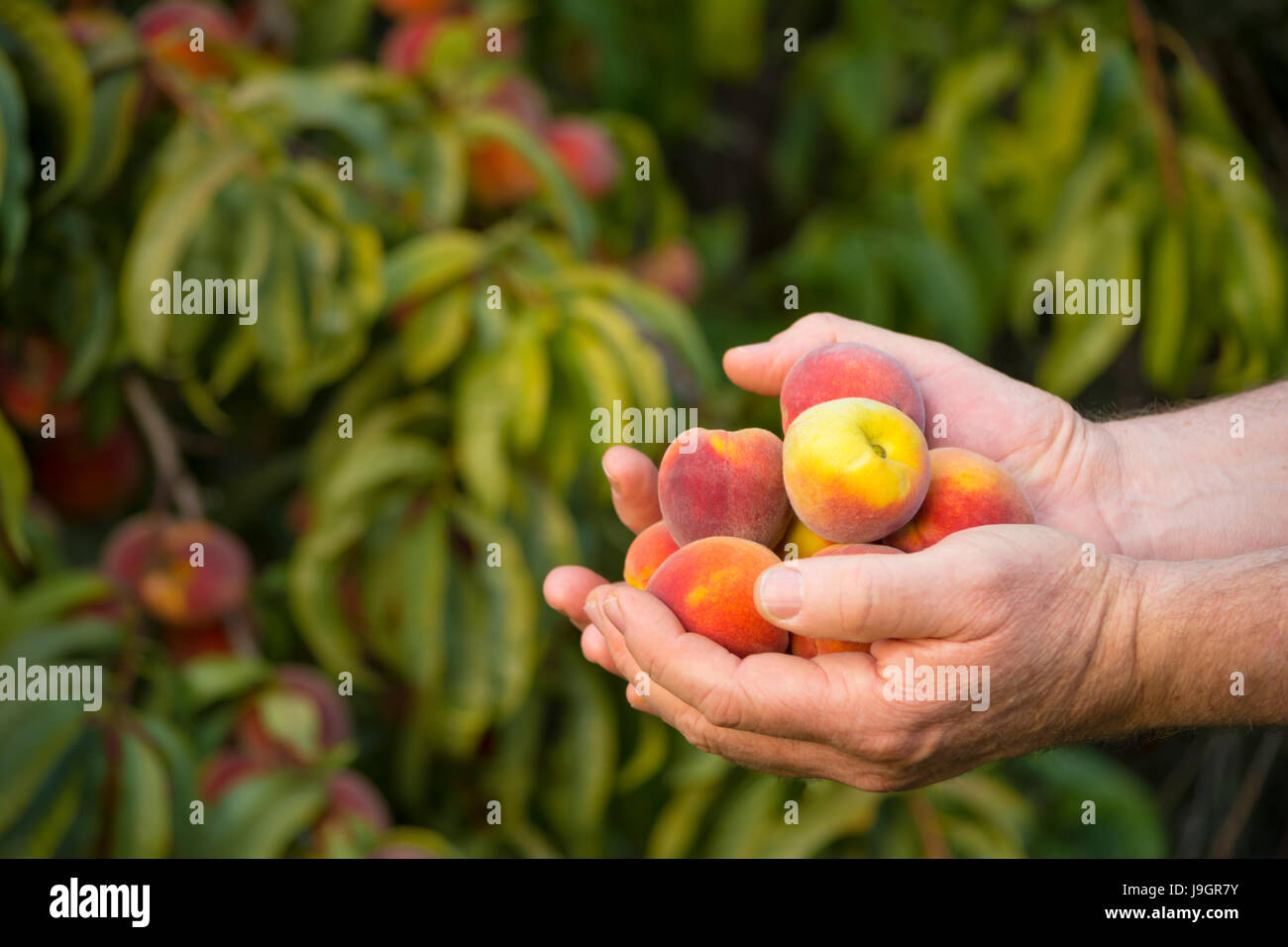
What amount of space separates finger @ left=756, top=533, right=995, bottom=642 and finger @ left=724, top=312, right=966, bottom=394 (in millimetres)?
326

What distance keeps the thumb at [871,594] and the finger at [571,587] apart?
0.24 meters

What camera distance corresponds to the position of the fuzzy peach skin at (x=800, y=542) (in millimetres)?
940

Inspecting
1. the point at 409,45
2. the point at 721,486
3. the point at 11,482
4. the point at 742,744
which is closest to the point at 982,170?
the point at 409,45

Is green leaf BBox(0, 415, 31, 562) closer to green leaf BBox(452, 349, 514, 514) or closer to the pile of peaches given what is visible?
green leaf BBox(452, 349, 514, 514)

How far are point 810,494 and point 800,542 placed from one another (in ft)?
0.38

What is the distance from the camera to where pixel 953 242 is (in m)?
1.65

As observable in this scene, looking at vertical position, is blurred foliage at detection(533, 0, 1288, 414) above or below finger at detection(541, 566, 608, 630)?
above

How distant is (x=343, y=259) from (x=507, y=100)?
1.66ft

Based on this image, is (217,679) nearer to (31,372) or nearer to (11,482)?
(11,482)

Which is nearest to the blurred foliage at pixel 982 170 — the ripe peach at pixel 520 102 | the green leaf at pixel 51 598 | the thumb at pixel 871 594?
the ripe peach at pixel 520 102

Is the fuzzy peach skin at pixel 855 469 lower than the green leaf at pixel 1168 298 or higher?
lower

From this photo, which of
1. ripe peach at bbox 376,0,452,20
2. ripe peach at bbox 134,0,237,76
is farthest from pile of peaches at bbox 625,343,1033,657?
ripe peach at bbox 376,0,452,20

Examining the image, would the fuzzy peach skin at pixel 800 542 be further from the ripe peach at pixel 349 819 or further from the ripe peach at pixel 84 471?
the ripe peach at pixel 84 471

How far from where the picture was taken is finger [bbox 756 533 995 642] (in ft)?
2.53
